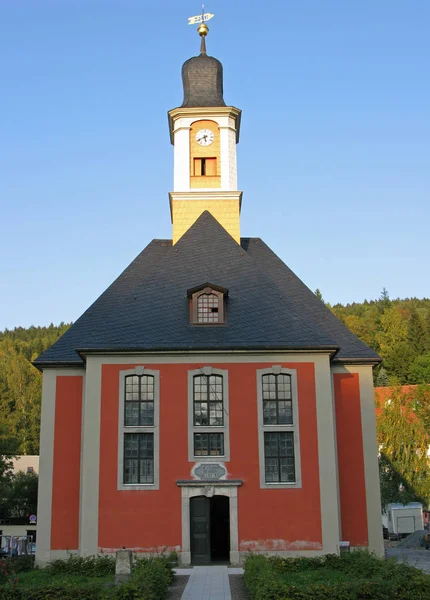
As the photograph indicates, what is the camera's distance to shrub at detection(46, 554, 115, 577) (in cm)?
2069

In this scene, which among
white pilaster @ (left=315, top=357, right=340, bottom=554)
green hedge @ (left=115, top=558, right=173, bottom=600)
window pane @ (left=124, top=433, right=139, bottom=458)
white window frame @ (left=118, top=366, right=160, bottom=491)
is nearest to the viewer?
green hedge @ (left=115, top=558, right=173, bottom=600)

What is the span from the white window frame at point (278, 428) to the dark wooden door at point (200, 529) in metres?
2.08

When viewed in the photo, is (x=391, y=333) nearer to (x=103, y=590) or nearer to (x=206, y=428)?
(x=206, y=428)

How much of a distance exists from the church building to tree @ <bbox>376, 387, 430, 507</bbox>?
23204 millimetres

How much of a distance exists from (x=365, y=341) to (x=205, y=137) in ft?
199

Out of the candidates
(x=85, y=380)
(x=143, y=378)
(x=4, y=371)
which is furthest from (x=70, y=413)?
(x=4, y=371)

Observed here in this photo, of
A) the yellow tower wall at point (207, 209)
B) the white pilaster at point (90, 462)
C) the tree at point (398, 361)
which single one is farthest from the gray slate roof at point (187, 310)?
the tree at point (398, 361)

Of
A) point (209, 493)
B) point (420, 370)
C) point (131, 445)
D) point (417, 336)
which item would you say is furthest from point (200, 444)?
point (417, 336)

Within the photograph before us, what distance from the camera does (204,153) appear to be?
105 feet

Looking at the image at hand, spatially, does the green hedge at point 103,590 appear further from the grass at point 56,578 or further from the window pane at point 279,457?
the window pane at point 279,457

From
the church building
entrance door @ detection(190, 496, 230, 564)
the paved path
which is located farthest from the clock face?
the paved path

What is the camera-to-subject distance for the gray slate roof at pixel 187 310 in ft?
80.4

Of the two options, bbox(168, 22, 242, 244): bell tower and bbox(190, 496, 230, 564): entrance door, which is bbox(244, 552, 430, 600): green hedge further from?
bbox(168, 22, 242, 244): bell tower

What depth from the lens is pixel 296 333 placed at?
81.8 ft
